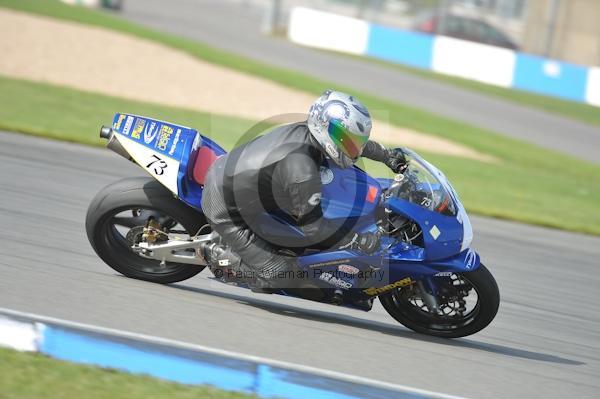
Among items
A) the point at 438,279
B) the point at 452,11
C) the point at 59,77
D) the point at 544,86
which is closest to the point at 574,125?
the point at 544,86

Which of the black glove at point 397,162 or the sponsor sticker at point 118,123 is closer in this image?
the black glove at point 397,162

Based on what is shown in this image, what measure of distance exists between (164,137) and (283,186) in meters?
1.02

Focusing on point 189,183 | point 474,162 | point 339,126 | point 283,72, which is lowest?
point 474,162

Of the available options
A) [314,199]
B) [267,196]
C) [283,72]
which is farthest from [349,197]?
[283,72]

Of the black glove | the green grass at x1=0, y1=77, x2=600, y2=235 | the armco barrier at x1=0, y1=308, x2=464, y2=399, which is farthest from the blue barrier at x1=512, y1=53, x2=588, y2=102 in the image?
the armco barrier at x1=0, y1=308, x2=464, y2=399

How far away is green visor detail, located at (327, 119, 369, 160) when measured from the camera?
5.52 metres

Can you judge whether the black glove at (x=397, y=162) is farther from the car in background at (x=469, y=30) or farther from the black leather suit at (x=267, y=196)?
the car in background at (x=469, y=30)

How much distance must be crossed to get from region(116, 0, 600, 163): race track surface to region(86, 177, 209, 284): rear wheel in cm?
1485

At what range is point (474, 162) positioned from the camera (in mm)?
15891

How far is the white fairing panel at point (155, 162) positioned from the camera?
235 inches

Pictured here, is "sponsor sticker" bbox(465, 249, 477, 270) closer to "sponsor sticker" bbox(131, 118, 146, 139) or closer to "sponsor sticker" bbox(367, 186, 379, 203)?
"sponsor sticker" bbox(367, 186, 379, 203)

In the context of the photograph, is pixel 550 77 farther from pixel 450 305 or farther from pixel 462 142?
pixel 450 305

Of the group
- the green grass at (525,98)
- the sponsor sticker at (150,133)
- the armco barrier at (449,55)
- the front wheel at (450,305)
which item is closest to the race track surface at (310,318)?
the front wheel at (450,305)

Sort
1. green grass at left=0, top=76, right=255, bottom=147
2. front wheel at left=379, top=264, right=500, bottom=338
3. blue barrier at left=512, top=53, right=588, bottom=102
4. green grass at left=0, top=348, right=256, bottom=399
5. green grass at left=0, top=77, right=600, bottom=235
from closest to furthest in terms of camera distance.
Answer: green grass at left=0, top=348, right=256, bottom=399 < front wheel at left=379, top=264, right=500, bottom=338 < green grass at left=0, top=77, right=600, bottom=235 < green grass at left=0, top=76, right=255, bottom=147 < blue barrier at left=512, top=53, right=588, bottom=102
